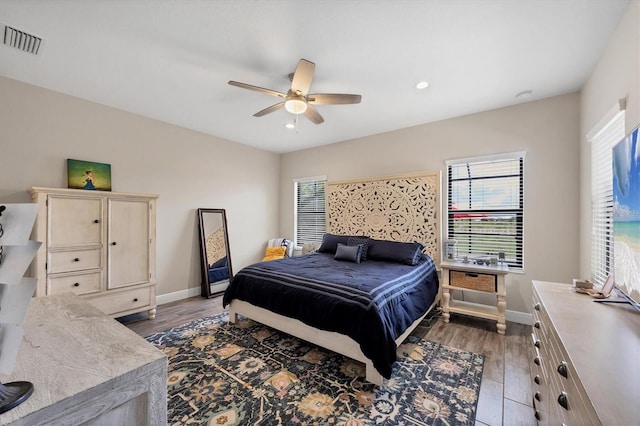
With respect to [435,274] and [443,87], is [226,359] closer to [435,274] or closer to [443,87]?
[435,274]

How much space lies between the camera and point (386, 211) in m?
4.28

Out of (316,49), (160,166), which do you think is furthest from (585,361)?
(160,166)

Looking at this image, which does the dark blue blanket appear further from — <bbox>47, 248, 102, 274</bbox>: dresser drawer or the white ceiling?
the white ceiling

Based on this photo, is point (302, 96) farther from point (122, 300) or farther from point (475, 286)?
point (122, 300)

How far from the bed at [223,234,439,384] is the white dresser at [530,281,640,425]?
37.5 inches

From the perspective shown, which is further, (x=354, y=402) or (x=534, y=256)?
(x=534, y=256)

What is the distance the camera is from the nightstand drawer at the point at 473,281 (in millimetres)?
3049

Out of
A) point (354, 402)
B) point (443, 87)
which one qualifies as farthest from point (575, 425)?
point (443, 87)

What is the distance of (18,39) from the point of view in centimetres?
214

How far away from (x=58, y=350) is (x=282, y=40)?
7.64ft

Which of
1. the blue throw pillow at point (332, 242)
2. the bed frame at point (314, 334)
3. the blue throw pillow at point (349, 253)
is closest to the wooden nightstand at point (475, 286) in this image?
the bed frame at point (314, 334)

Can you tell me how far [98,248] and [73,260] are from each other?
0.24 metres

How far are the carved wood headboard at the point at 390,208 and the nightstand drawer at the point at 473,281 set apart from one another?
514 millimetres

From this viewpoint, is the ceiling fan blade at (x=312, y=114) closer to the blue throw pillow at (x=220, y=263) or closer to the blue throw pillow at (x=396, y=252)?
the blue throw pillow at (x=396, y=252)
